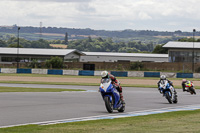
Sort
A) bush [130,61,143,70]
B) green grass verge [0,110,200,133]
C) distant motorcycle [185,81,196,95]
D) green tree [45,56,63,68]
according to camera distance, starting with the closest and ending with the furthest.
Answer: green grass verge [0,110,200,133] → distant motorcycle [185,81,196,95] → bush [130,61,143,70] → green tree [45,56,63,68]

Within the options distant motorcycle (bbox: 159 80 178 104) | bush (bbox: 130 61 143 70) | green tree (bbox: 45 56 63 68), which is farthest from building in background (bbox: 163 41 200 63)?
distant motorcycle (bbox: 159 80 178 104)

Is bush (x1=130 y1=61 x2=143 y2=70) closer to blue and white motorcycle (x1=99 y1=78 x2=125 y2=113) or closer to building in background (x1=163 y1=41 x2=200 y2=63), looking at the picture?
building in background (x1=163 y1=41 x2=200 y2=63)

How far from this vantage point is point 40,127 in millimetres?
11633

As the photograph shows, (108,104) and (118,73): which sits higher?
(118,73)

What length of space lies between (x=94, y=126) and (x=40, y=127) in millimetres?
1312

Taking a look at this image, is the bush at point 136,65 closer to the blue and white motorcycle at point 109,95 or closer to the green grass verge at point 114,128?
the blue and white motorcycle at point 109,95

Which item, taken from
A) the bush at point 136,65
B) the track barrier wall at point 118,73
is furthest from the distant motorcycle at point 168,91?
the bush at point 136,65

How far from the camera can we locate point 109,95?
16391mm

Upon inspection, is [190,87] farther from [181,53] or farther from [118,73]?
[181,53]

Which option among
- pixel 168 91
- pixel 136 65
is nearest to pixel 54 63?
pixel 136 65

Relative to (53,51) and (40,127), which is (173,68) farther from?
(40,127)

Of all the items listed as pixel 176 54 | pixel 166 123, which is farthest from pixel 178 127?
pixel 176 54

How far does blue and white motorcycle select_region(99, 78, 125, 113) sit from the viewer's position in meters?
16.3

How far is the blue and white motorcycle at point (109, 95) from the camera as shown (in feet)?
53.5
